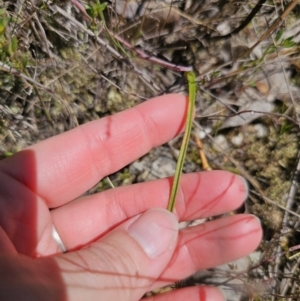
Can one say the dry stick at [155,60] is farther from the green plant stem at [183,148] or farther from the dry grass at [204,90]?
the green plant stem at [183,148]

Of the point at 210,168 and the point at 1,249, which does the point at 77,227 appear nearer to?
the point at 1,249

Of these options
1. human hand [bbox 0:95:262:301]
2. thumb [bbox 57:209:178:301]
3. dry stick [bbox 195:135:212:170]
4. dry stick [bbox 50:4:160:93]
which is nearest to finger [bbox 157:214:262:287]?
human hand [bbox 0:95:262:301]

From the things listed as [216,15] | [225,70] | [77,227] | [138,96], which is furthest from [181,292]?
[216,15]

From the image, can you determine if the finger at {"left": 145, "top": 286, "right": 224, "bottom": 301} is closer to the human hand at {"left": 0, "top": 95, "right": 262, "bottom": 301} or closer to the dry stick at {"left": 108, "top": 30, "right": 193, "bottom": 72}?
the human hand at {"left": 0, "top": 95, "right": 262, "bottom": 301}

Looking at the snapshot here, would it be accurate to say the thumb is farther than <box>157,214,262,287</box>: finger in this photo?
No

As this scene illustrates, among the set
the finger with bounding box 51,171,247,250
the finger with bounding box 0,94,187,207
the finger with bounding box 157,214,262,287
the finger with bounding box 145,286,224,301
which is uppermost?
the finger with bounding box 0,94,187,207

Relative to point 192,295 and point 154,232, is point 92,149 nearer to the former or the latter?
point 154,232

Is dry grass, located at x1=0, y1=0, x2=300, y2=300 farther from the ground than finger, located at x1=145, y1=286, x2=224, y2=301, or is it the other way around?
dry grass, located at x1=0, y1=0, x2=300, y2=300
